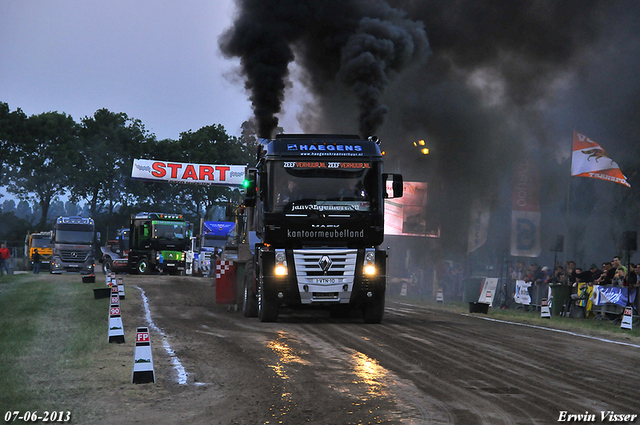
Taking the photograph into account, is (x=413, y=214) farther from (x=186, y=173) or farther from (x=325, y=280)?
(x=325, y=280)

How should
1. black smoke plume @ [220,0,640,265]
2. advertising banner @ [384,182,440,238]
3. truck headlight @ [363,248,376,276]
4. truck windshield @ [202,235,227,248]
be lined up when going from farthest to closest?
truck windshield @ [202,235,227,248] < advertising banner @ [384,182,440,238] < black smoke plume @ [220,0,640,265] < truck headlight @ [363,248,376,276]

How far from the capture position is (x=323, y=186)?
15047 mm

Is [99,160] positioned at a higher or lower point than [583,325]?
higher

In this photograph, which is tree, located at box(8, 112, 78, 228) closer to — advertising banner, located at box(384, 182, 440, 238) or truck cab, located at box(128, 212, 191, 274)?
truck cab, located at box(128, 212, 191, 274)

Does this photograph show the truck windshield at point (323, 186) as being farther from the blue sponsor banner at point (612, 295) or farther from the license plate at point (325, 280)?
the blue sponsor banner at point (612, 295)

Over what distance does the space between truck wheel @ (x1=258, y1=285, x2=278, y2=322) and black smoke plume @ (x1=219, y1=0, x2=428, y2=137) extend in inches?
400

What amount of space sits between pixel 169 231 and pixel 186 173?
41.2 feet

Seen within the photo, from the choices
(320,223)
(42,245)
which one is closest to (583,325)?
(320,223)

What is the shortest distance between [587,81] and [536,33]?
3.16m

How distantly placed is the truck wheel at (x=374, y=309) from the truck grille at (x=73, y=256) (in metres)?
32.3

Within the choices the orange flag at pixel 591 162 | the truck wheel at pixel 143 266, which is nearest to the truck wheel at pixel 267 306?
the orange flag at pixel 591 162

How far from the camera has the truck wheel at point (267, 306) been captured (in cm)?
1522

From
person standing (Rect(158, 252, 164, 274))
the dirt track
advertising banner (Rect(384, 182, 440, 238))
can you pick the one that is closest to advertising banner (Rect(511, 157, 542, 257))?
advertising banner (Rect(384, 182, 440, 238))

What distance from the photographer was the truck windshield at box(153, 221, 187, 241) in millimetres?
41938
